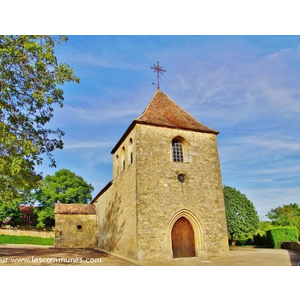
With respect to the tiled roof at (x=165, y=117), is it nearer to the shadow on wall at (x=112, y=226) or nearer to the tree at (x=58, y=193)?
the shadow on wall at (x=112, y=226)

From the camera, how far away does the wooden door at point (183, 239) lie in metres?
11.5

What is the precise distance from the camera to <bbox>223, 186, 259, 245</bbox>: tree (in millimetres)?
19466

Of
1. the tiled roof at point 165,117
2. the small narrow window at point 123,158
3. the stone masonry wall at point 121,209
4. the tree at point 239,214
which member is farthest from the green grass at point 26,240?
the tree at point 239,214

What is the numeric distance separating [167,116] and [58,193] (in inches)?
835

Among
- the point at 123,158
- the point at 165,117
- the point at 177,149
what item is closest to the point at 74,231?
the point at 123,158

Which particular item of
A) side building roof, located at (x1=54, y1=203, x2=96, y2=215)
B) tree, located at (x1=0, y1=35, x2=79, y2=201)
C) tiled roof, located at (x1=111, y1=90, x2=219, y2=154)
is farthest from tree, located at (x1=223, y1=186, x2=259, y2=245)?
tree, located at (x1=0, y1=35, x2=79, y2=201)

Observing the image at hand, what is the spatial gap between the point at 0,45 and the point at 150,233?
838 centimetres

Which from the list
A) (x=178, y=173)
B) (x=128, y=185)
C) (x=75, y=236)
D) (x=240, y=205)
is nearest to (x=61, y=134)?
(x=128, y=185)

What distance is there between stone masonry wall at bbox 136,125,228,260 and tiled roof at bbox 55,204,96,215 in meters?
11.4

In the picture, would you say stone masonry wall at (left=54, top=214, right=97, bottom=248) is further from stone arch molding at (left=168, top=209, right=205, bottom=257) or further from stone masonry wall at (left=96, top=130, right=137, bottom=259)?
stone arch molding at (left=168, top=209, right=205, bottom=257)

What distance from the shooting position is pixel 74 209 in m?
21.1

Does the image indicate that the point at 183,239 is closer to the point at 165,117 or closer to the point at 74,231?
the point at 165,117

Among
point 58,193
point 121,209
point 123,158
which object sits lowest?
point 121,209

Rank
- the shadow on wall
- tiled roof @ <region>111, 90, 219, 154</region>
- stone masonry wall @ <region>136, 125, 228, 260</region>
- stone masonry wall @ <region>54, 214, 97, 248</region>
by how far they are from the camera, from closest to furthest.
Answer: stone masonry wall @ <region>136, 125, 228, 260</region> → tiled roof @ <region>111, 90, 219, 154</region> → the shadow on wall → stone masonry wall @ <region>54, 214, 97, 248</region>
